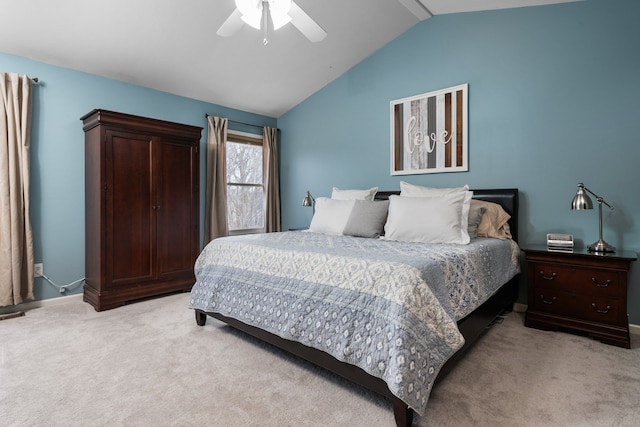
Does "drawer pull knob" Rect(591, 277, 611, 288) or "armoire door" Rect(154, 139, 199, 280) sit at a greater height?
"armoire door" Rect(154, 139, 199, 280)

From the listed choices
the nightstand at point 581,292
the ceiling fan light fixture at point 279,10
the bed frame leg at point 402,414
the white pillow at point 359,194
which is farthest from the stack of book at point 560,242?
the ceiling fan light fixture at point 279,10

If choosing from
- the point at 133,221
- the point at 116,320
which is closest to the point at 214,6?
the point at 133,221

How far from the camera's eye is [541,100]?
2.97 m

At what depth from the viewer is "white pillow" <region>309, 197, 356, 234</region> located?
3.24 m

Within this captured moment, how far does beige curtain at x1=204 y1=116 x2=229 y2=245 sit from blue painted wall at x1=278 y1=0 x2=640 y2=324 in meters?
2.00

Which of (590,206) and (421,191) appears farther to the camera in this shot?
(421,191)

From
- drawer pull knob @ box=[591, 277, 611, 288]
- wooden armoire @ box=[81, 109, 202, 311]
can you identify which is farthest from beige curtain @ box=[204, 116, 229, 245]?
drawer pull knob @ box=[591, 277, 611, 288]

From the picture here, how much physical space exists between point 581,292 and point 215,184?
4.01m

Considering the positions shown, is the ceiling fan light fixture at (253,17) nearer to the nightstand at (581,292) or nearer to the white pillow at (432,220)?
the white pillow at (432,220)

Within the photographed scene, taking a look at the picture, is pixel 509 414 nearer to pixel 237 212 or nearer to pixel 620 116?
pixel 620 116

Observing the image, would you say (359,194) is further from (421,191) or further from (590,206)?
(590,206)

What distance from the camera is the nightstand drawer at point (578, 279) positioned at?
2.36 meters

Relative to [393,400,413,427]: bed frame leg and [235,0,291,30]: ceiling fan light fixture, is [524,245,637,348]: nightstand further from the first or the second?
[235,0,291,30]: ceiling fan light fixture

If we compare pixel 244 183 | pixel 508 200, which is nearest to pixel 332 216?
pixel 508 200
